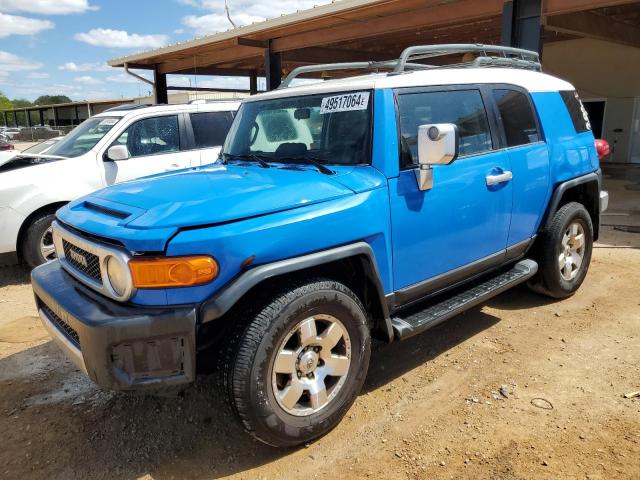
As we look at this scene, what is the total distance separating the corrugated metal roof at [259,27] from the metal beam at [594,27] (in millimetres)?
3204

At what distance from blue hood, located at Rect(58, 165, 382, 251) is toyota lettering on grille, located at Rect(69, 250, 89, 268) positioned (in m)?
0.16

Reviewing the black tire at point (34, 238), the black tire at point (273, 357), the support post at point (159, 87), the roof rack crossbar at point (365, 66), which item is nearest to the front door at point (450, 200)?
the roof rack crossbar at point (365, 66)

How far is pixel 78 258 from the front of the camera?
2834mm

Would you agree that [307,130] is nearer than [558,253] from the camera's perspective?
Yes

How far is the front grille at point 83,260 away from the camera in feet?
8.75

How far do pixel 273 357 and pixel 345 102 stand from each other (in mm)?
1636

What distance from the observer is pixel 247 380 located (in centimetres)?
246

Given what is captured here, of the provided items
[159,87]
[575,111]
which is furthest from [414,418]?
[159,87]

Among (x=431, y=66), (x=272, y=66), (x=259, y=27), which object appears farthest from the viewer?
(x=272, y=66)

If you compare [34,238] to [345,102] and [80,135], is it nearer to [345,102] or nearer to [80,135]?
[80,135]

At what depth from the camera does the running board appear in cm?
312

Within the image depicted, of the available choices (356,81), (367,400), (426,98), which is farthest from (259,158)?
(367,400)

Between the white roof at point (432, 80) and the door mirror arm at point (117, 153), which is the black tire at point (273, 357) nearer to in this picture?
the white roof at point (432, 80)

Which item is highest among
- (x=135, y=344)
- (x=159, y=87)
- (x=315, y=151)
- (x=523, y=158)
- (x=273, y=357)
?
(x=159, y=87)
